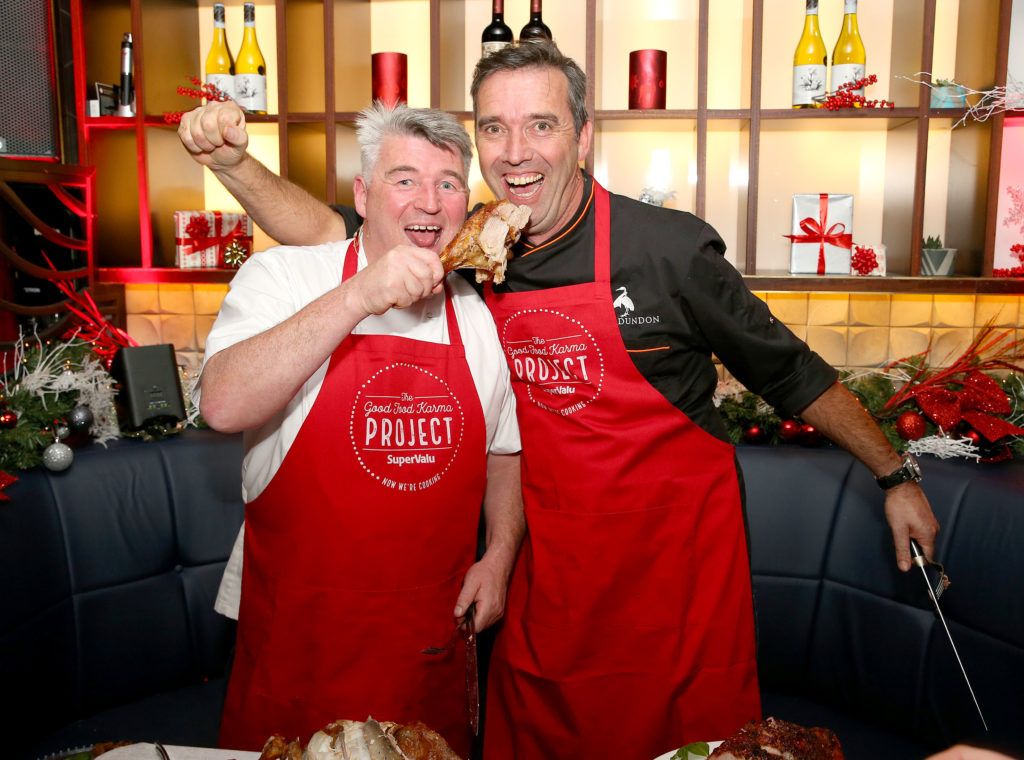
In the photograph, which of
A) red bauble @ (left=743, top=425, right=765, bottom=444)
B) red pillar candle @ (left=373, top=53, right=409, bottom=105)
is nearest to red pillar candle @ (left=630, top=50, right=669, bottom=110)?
red pillar candle @ (left=373, top=53, right=409, bottom=105)

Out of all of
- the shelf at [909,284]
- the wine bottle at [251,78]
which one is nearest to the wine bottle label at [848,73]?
the shelf at [909,284]

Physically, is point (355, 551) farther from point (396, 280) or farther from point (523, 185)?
point (523, 185)

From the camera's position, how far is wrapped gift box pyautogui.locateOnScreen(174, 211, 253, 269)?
3.31 metres

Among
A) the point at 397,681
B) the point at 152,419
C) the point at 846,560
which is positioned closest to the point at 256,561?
the point at 397,681

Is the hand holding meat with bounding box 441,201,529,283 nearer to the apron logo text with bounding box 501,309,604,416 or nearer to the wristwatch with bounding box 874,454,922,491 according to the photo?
the apron logo text with bounding box 501,309,604,416

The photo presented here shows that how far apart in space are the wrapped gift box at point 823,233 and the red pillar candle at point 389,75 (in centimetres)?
148

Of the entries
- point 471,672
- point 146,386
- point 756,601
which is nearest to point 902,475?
point 756,601

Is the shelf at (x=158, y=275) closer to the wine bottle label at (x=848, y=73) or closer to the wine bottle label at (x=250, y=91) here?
the wine bottle label at (x=250, y=91)

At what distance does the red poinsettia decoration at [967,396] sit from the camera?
2.29 metres

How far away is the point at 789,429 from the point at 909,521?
2.60 feet

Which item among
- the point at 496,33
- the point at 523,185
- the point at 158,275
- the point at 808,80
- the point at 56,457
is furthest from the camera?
the point at 158,275

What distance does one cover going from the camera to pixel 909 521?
1.73 metres

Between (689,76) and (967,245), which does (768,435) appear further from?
(689,76)

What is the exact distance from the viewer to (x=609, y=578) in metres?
1.74
